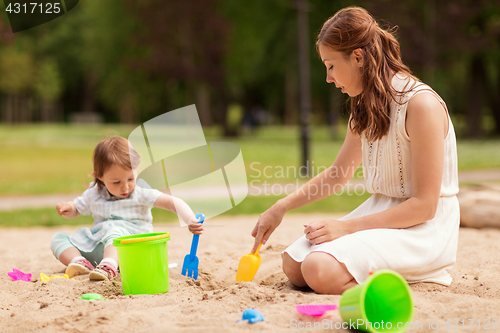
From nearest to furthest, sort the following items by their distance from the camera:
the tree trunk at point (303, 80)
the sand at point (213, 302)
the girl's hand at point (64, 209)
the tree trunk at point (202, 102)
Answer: the sand at point (213, 302), the girl's hand at point (64, 209), the tree trunk at point (303, 80), the tree trunk at point (202, 102)

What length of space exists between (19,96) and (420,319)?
138 ft

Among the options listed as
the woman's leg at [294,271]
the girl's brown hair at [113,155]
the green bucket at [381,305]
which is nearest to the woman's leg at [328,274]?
the woman's leg at [294,271]

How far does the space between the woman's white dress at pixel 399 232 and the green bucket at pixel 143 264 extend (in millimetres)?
663

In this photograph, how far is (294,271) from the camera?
2.46 metres

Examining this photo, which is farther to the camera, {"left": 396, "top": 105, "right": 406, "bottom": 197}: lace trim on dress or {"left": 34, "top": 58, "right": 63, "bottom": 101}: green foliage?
{"left": 34, "top": 58, "right": 63, "bottom": 101}: green foliage

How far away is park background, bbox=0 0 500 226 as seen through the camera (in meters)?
10.2

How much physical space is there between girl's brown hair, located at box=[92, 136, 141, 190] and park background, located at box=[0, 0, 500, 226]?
3.00 meters

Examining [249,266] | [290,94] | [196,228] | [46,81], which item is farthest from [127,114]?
[249,266]

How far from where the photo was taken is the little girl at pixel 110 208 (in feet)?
9.62

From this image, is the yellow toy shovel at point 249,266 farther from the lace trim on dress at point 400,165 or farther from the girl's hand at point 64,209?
the girl's hand at point 64,209

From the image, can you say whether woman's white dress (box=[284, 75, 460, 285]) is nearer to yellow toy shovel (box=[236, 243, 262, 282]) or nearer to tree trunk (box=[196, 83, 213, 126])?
yellow toy shovel (box=[236, 243, 262, 282])

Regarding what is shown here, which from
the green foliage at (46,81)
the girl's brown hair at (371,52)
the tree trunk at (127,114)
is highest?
the green foliage at (46,81)

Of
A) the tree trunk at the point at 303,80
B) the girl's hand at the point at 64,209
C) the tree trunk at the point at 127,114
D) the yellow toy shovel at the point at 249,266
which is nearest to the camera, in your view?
the yellow toy shovel at the point at 249,266

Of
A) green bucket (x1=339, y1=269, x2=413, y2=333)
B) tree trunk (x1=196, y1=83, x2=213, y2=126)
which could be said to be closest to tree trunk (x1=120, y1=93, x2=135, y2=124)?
tree trunk (x1=196, y1=83, x2=213, y2=126)
